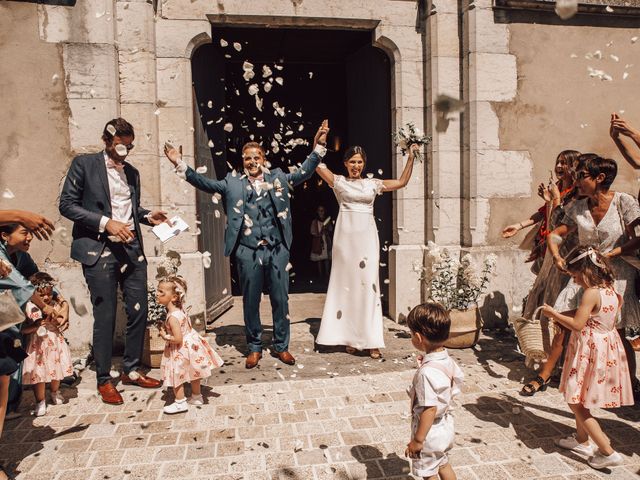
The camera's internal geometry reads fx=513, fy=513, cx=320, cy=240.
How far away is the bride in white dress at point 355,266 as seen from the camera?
18.7 ft

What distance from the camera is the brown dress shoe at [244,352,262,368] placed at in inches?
209

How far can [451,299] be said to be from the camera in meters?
6.01

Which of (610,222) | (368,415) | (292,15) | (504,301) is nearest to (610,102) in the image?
(504,301)

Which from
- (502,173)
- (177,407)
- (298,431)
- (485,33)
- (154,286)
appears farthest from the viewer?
(502,173)

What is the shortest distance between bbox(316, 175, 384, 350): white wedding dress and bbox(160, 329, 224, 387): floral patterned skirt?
177 centimetres

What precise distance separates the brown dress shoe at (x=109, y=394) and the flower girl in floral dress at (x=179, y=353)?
0.55 meters

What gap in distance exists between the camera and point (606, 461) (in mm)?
3295

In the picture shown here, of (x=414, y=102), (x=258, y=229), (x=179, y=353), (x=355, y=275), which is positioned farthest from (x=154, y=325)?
(x=414, y=102)

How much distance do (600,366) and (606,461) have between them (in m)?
0.59

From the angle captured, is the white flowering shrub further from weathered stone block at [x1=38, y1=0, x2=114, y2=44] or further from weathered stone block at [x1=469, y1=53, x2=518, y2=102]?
weathered stone block at [x1=469, y1=53, x2=518, y2=102]

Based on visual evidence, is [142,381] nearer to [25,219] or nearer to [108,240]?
[108,240]

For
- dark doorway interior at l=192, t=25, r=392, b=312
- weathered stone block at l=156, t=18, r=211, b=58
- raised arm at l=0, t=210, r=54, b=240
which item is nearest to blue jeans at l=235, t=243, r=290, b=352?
dark doorway interior at l=192, t=25, r=392, b=312

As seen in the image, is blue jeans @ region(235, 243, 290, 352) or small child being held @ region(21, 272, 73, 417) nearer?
small child being held @ region(21, 272, 73, 417)

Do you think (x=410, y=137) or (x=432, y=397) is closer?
(x=432, y=397)
